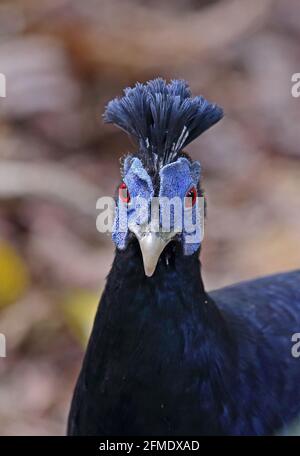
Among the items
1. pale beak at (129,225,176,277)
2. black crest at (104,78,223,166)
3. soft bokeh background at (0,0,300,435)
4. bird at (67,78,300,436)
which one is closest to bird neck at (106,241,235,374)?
bird at (67,78,300,436)

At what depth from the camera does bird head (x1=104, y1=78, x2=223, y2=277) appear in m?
3.21

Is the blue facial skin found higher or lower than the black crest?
lower

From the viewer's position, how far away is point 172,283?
3.39 meters

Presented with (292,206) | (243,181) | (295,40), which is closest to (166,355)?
(292,206)

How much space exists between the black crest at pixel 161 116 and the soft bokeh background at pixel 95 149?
101 inches

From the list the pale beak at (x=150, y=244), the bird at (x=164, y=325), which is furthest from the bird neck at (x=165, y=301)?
the pale beak at (x=150, y=244)

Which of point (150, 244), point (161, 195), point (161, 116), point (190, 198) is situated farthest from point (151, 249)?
point (161, 116)

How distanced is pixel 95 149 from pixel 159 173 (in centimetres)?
485

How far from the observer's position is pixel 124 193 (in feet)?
10.9

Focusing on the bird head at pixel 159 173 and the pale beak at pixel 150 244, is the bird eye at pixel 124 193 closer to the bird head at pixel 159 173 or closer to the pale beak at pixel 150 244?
the bird head at pixel 159 173

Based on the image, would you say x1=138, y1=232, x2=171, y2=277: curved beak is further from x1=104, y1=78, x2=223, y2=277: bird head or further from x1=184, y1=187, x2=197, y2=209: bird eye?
x1=184, y1=187, x2=197, y2=209: bird eye

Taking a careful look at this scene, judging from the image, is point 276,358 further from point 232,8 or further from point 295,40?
point 295,40

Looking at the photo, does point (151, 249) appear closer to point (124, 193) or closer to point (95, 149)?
point (124, 193)

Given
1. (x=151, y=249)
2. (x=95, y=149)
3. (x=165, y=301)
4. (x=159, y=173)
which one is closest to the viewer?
(x=151, y=249)
